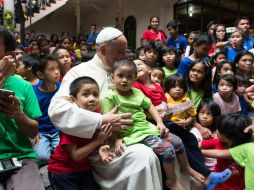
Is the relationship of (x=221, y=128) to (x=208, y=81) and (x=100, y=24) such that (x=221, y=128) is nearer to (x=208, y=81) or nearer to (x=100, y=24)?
(x=208, y=81)

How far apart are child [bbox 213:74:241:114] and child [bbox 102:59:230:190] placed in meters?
1.54

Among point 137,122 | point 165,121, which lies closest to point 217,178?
point 165,121

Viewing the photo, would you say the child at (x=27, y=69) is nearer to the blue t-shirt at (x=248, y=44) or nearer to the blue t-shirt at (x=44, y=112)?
the blue t-shirt at (x=44, y=112)

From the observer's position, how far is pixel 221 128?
3.08 m

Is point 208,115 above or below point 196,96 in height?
below

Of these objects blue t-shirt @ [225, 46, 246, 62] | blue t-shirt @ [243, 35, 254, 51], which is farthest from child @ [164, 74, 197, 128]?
blue t-shirt @ [243, 35, 254, 51]

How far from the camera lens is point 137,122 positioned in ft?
8.57

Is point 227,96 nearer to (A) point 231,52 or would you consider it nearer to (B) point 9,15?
(A) point 231,52

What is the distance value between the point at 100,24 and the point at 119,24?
7824 mm

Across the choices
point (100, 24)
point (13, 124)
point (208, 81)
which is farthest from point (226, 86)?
point (100, 24)

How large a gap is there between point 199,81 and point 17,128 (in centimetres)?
247

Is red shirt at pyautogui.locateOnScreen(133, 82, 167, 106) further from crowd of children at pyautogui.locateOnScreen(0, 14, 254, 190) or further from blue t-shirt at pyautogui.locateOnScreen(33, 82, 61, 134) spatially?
blue t-shirt at pyautogui.locateOnScreen(33, 82, 61, 134)

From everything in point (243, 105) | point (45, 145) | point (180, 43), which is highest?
point (180, 43)

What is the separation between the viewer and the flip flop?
2803 millimetres
